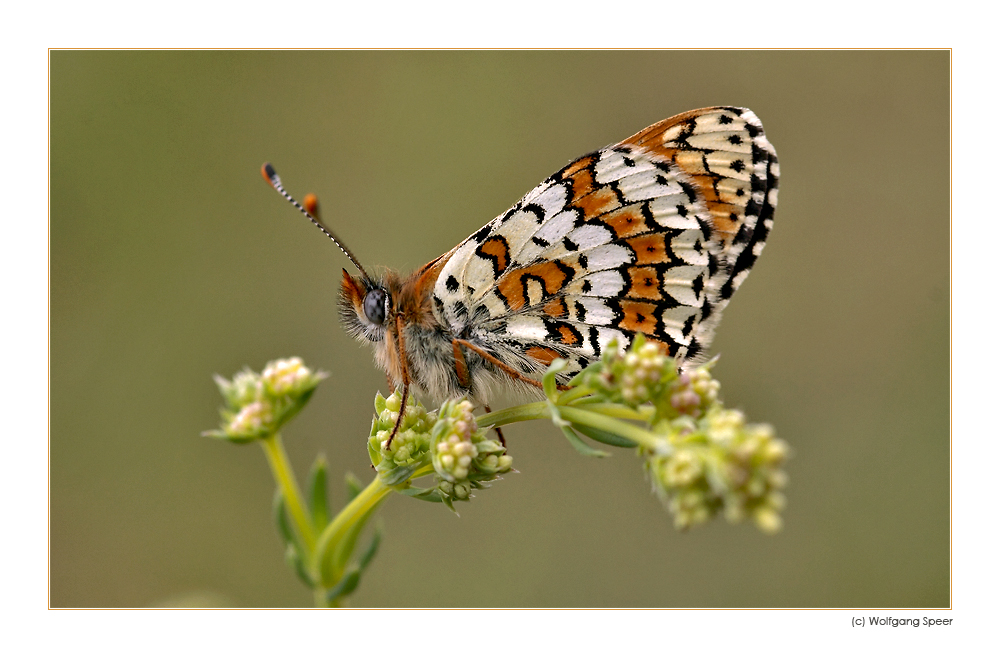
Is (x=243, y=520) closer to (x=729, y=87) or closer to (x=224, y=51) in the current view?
(x=224, y=51)

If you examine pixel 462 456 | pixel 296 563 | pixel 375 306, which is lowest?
pixel 296 563

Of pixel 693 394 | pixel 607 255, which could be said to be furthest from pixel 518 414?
pixel 607 255

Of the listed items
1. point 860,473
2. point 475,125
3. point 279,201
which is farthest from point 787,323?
point 279,201

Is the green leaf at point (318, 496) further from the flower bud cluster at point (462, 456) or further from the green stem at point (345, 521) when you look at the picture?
the flower bud cluster at point (462, 456)

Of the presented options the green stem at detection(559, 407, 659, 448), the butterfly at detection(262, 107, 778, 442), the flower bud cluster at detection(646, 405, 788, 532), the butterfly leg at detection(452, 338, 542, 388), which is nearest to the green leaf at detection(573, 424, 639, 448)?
the green stem at detection(559, 407, 659, 448)

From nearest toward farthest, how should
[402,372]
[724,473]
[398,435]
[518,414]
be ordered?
[724,473] → [518,414] → [398,435] → [402,372]

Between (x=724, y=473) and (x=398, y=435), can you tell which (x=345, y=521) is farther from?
(x=724, y=473)

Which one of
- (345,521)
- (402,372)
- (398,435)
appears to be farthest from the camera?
(402,372)
